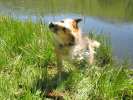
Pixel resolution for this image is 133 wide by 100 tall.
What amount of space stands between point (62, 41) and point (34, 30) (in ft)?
7.81

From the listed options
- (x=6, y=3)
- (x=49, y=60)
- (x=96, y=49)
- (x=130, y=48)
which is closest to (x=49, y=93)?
(x=49, y=60)

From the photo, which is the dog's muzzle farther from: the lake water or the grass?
the lake water

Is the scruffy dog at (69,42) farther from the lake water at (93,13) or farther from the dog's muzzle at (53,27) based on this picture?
the lake water at (93,13)

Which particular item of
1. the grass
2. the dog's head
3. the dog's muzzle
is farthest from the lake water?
the dog's muzzle

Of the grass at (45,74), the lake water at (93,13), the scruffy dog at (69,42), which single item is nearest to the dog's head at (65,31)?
the scruffy dog at (69,42)

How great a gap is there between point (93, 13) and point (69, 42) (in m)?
9.94

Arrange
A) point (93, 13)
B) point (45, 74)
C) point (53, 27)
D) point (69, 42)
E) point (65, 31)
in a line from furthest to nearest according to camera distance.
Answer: point (93, 13), point (45, 74), point (69, 42), point (65, 31), point (53, 27)

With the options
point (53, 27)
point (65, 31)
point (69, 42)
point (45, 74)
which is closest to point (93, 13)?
point (45, 74)

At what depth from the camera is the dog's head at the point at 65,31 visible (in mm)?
5520

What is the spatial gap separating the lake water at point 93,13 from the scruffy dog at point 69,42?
2.16 m

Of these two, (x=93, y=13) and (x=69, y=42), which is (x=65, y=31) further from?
(x=93, y=13)

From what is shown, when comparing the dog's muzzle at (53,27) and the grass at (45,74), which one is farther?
the grass at (45,74)

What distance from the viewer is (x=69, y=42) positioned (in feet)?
19.2

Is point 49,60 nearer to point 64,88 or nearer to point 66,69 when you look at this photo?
point 66,69
